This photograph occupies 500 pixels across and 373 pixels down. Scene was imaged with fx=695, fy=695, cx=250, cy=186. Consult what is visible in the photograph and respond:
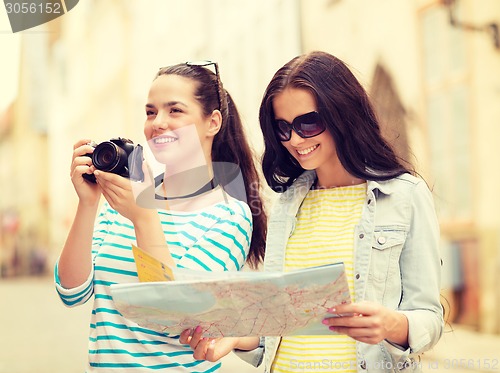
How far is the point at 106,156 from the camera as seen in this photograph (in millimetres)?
1200

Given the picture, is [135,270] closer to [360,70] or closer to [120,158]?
[120,158]

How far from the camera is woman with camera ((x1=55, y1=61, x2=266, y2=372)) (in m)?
1.18

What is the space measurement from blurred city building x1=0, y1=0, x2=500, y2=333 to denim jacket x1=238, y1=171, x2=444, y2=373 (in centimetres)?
196

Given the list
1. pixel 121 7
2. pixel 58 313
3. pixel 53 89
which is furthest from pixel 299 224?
pixel 58 313

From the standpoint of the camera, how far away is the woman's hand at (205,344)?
112 centimetres

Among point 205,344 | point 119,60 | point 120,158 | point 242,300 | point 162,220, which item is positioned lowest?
point 205,344

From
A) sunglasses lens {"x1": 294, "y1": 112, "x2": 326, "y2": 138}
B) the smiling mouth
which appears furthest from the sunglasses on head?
the smiling mouth

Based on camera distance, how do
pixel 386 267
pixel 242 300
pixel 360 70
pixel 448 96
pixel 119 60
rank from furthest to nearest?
pixel 119 60 < pixel 448 96 < pixel 360 70 < pixel 386 267 < pixel 242 300

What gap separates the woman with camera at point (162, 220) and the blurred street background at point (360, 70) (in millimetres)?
1635

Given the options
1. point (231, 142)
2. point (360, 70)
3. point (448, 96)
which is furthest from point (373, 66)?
point (231, 142)

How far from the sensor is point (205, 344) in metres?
1.16

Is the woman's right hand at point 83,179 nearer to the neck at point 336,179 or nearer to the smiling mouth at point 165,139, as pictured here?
the smiling mouth at point 165,139

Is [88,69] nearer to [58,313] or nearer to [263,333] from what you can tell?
[58,313]

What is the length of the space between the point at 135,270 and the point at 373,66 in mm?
2654
